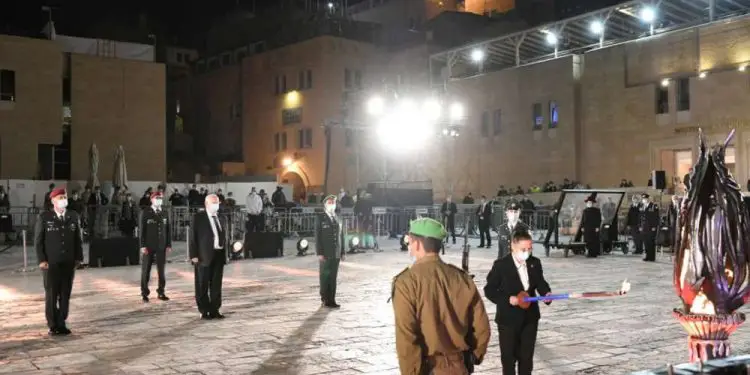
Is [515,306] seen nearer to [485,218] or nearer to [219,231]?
[219,231]

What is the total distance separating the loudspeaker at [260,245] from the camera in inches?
830

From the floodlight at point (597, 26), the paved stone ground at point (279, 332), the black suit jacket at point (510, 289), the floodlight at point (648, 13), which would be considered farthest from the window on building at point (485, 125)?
the black suit jacket at point (510, 289)

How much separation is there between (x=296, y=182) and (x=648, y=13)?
2721 centimetres

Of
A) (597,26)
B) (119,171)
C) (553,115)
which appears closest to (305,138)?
(553,115)

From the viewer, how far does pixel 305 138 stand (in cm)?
4884

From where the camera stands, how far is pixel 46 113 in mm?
33938

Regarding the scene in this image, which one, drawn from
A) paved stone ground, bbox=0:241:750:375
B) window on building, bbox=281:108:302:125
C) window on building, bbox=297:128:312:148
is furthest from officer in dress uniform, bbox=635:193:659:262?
window on building, bbox=281:108:302:125

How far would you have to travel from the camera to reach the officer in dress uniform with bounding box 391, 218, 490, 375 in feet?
13.1

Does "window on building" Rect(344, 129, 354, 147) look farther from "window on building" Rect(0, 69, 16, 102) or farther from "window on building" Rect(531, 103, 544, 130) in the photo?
"window on building" Rect(0, 69, 16, 102)

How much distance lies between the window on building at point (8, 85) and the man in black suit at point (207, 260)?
26.6 metres

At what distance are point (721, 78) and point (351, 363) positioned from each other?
27.1 metres

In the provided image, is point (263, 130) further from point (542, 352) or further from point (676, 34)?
point (542, 352)

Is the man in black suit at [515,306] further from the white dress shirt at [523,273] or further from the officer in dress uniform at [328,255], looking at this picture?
the officer in dress uniform at [328,255]

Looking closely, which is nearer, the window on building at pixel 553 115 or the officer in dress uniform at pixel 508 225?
the officer in dress uniform at pixel 508 225
